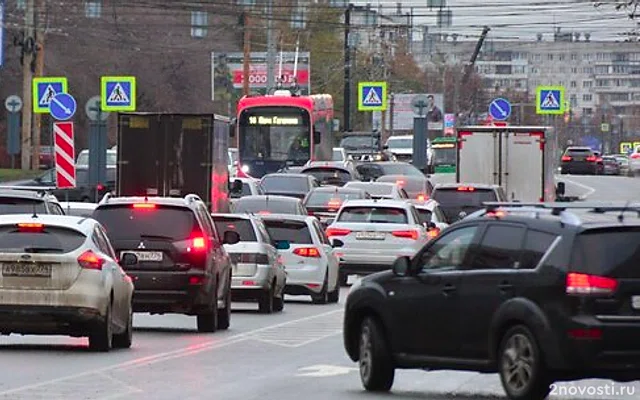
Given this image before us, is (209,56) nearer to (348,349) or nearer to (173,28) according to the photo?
(173,28)

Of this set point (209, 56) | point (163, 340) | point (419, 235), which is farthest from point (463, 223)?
point (209, 56)

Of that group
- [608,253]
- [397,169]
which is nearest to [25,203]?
[608,253]

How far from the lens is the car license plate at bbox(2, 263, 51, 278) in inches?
746

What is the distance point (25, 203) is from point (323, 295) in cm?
708

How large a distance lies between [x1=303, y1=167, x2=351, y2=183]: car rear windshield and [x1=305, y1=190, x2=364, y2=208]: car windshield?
873 centimetres

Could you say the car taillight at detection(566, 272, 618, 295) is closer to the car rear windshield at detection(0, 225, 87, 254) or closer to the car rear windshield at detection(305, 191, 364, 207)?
the car rear windshield at detection(0, 225, 87, 254)

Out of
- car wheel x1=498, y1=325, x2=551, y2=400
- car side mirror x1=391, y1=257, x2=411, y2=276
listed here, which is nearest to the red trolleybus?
car side mirror x1=391, y1=257, x2=411, y2=276

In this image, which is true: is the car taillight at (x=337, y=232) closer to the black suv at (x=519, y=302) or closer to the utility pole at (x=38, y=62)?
the black suv at (x=519, y=302)

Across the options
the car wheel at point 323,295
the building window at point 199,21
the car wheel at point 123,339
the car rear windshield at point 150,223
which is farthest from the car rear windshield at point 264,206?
the building window at point 199,21

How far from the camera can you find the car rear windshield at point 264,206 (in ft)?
118

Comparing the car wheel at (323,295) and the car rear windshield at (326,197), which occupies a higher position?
the car rear windshield at (326,197)

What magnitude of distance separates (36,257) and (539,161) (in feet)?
102

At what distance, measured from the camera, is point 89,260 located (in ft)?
62.3

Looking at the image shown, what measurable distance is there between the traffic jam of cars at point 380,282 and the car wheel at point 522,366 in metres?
0.01
